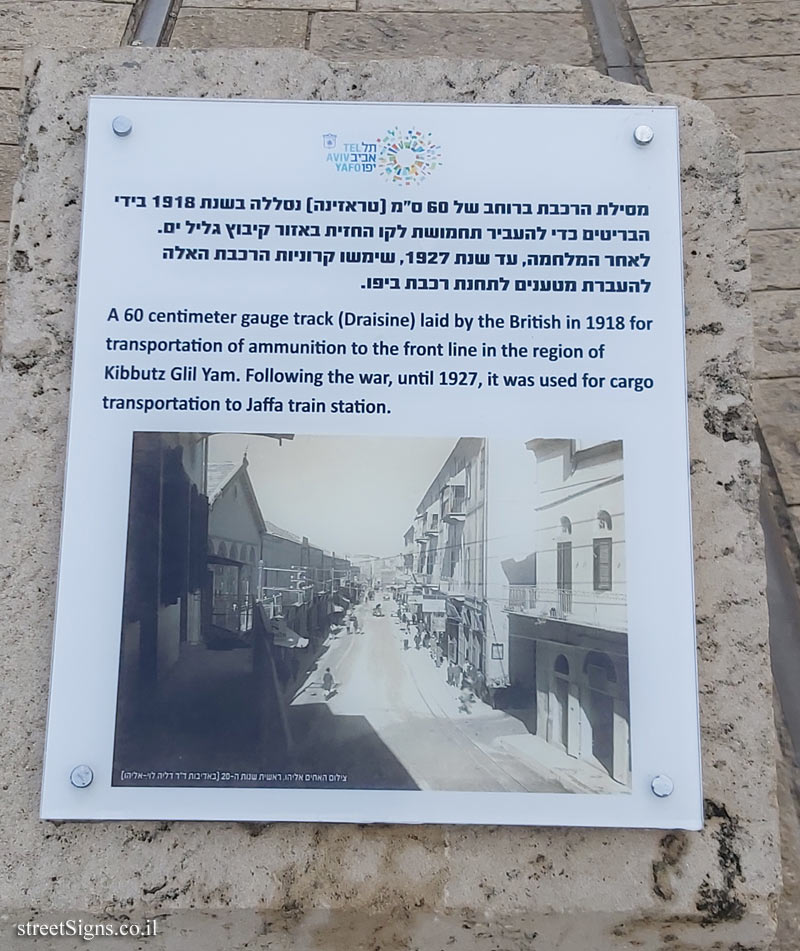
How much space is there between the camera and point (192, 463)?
1.54 m

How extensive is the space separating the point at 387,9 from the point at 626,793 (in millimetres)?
3119

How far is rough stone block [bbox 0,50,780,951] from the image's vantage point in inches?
58.2

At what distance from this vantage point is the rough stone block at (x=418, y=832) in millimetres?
1479

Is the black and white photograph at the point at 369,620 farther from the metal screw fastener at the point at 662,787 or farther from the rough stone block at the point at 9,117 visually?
the rough stone block at the point at 9,117

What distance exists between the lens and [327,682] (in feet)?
4.93

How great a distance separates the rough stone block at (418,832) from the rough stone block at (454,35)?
1.61 m

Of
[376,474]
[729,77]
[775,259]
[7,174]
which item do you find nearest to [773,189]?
[775,259]

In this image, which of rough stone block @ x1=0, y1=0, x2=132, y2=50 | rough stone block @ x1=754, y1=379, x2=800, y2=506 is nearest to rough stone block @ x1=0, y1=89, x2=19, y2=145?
rough stone block @ x1=0, y1=0, x2=132, y2=50

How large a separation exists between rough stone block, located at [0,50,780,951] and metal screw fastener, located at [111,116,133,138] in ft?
0.40

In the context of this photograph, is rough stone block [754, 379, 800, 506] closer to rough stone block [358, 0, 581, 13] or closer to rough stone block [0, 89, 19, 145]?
rough stone block [358, 0, 581, 13]

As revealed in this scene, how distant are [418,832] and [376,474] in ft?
2.32

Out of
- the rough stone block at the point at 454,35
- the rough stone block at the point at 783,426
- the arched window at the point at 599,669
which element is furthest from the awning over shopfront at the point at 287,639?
the rough stone block at the point at 454,35

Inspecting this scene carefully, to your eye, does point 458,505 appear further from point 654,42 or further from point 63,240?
point 654,42

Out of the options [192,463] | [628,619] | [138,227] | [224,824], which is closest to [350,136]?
[138,227]
